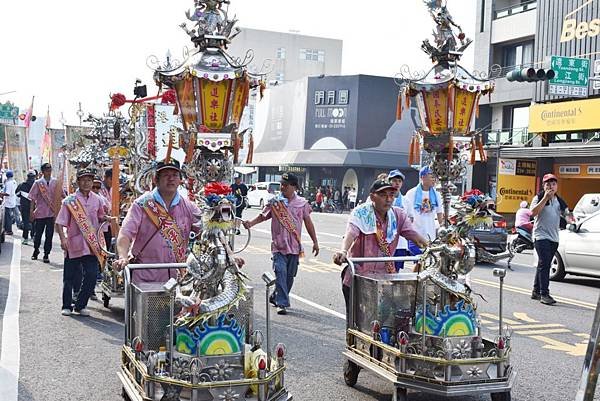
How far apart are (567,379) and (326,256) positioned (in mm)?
9729

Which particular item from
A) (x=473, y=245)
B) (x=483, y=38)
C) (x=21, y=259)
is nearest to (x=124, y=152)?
(x=21, y=259)

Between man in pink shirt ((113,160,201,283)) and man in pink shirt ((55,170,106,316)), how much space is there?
2.96 meters

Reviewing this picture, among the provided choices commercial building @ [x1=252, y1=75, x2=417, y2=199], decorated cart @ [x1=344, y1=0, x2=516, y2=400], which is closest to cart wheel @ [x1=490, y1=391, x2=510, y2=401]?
decorated cart @ [x1=344, y1=0, x2=516, y2=400]

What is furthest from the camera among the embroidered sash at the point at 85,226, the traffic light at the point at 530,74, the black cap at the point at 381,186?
Result: the traffic light at the point at 530,74

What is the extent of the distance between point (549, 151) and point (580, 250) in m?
14.5

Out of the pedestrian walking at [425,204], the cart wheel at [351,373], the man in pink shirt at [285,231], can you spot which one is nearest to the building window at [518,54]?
the pedestrian walking at [425,204]

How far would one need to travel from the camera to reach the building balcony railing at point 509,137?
94.5 feet

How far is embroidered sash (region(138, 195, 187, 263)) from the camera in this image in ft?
18.1

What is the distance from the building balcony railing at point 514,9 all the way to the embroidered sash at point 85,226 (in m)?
25.5

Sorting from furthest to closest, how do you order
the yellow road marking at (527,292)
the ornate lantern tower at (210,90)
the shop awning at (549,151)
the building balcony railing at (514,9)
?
1. the building balcony railing at (514,9)
2. the shop awning at (549,151)
3. the yellow road marking at (527,292)
4. the ornate lantern tower at (210,90)

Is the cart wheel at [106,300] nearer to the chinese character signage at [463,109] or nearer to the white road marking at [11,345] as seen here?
the white road marking at [11,345]

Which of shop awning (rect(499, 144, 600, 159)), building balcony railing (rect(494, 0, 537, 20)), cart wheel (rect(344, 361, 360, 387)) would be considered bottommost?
cart wheel (rect(344, 361, 360, 387))

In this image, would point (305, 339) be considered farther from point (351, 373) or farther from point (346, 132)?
point (346, 132)

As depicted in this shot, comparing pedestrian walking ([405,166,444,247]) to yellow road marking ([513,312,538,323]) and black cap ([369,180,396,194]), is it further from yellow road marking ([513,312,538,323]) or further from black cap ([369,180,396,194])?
black cap ([369,180,396,194])
